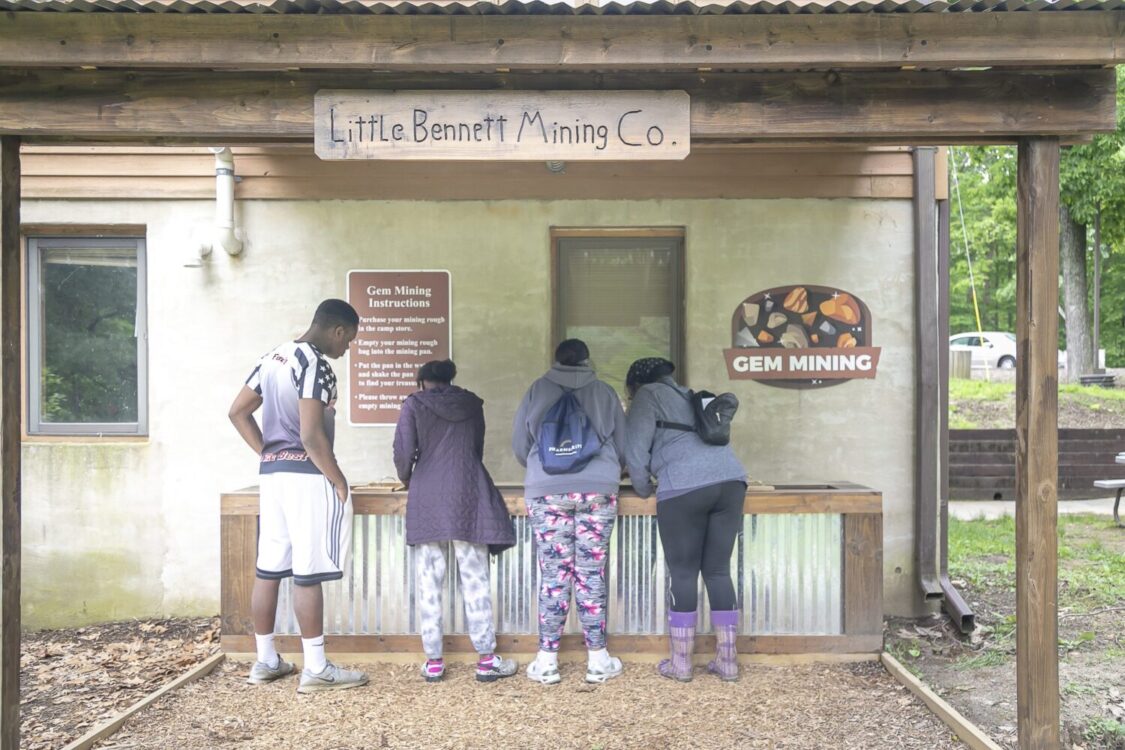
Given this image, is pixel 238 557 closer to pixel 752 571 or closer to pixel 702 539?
pixel 702 539

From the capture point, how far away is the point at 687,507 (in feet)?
16.8

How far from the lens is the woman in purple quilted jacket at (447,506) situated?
5168 millimetres

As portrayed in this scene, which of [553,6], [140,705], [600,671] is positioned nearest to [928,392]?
[600,671]

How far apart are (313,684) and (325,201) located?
3.35m

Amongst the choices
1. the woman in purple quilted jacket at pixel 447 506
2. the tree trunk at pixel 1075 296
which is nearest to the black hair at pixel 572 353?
the woman in purple quilted jacket at pixel 447 506

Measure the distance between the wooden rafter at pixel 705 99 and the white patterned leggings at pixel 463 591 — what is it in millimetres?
2414

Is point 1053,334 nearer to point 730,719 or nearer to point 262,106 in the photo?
point 730,719

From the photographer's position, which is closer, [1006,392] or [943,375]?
[943,375]

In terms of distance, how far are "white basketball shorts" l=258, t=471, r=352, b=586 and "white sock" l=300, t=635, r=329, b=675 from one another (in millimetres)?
333

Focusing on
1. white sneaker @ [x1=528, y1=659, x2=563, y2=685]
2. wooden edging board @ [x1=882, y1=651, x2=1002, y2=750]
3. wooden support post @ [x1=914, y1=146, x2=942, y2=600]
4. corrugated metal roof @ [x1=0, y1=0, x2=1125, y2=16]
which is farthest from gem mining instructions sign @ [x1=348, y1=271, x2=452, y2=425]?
wooden edging board @ [x1=882, y1=651, x2=1002, y2=750]

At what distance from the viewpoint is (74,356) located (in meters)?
6.95

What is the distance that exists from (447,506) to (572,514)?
A: 0.69m

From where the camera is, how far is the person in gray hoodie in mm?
5125

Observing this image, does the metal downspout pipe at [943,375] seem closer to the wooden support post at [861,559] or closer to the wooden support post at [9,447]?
the wooden support post at [861,559]
